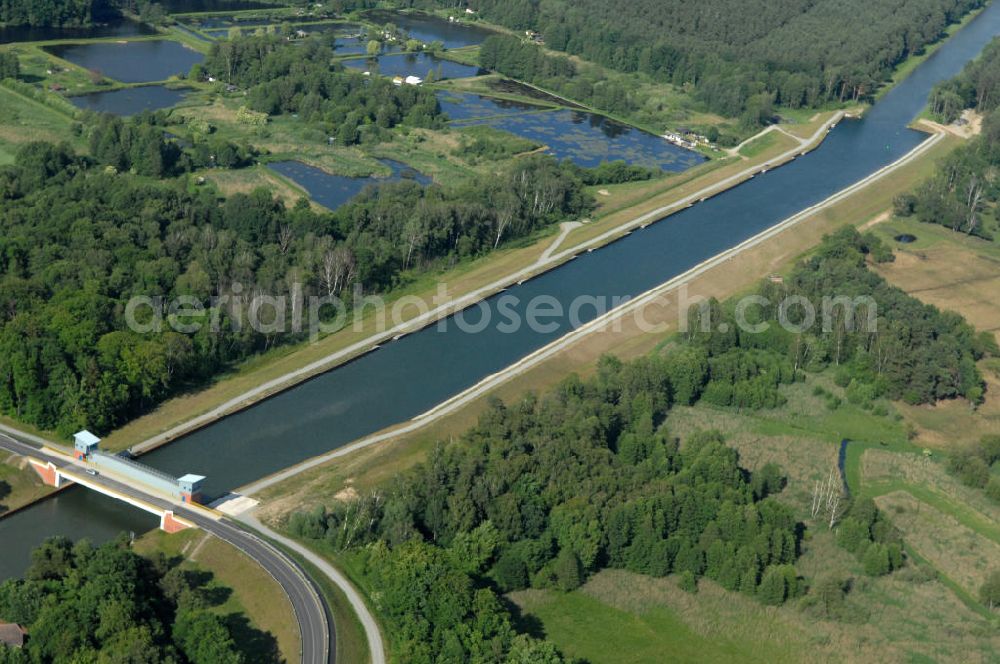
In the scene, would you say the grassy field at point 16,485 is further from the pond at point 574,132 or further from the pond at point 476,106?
the pond at point 476,106

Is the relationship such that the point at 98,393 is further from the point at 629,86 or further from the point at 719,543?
the point at 629,86

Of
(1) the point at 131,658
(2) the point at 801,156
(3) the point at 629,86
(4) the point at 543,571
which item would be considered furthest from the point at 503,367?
(3) the point at 629,86

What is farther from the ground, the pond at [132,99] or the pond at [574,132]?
the pond at [574,132]

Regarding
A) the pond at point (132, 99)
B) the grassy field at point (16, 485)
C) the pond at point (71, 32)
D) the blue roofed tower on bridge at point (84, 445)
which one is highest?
the pond at point (71, 32)

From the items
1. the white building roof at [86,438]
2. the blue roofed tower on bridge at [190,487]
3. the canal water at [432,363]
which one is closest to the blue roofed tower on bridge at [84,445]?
the white building roof at [86,438]

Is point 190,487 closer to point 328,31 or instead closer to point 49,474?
point 49,474

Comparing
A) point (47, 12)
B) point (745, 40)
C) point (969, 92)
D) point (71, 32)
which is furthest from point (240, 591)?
point (745, 40)

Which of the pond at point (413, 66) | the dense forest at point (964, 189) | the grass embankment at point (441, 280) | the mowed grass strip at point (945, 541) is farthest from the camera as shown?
the pond at point (413, 66)

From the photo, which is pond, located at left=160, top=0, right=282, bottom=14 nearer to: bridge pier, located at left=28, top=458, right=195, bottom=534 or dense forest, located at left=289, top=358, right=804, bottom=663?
bridge pier, located at left=28, top=458, right=195, bottom=534
